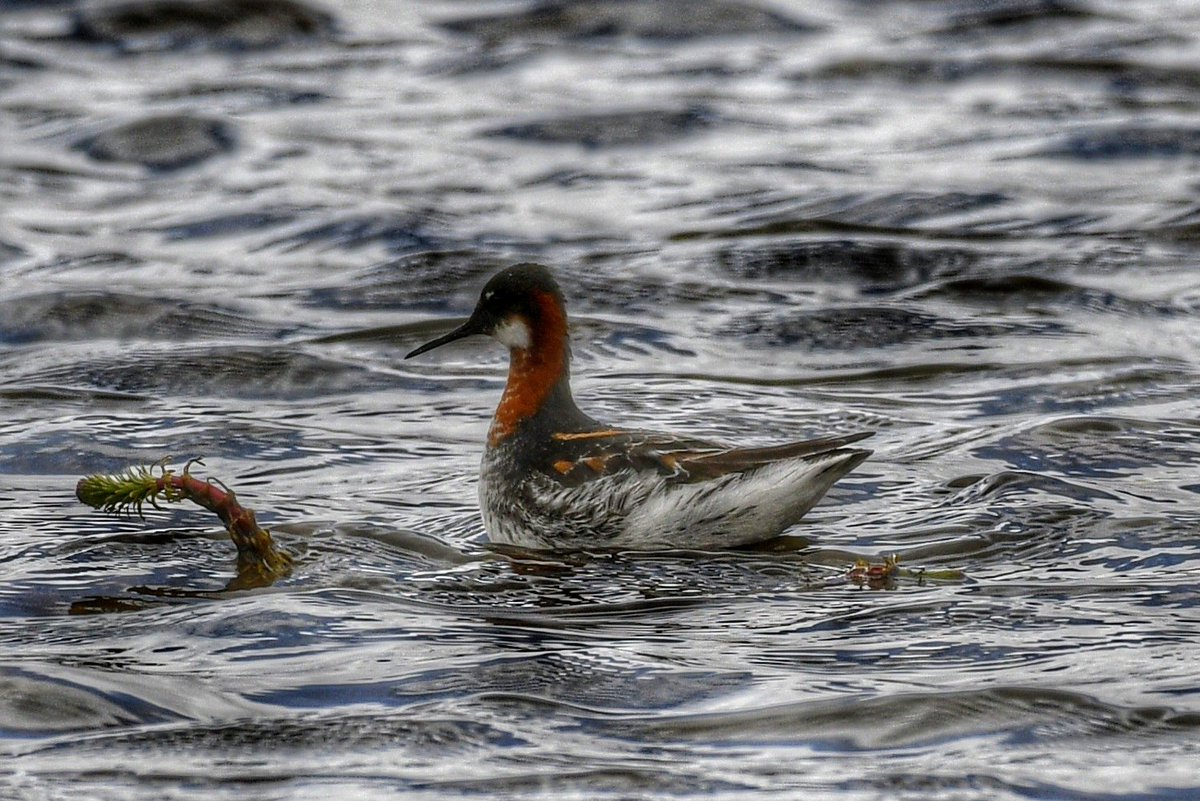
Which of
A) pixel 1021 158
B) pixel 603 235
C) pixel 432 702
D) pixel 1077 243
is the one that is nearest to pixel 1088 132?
pixel 1021 158

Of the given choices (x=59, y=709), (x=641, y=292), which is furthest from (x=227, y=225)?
(x=59, y=709)

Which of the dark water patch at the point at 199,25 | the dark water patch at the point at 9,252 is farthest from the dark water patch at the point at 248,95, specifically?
the dark water patch at the point at 9,252

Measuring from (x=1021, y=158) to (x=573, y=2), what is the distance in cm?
673

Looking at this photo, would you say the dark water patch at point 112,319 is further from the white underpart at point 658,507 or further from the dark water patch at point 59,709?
the dark water patch at point 59,709

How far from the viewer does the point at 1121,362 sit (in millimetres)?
10562

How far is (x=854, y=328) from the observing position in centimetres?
1152

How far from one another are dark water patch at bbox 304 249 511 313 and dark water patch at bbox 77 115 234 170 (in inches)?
138

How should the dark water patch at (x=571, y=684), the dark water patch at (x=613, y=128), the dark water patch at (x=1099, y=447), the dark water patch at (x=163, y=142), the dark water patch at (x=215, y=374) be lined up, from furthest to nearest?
the dark water patch at (x=613, y=128)
the dark water patch at (x=163, y=142)
the dark water patch at (x=215, y=374)
the dark water patch at (x=1099, y=447)
the dark water patch at (x=571, y=684)

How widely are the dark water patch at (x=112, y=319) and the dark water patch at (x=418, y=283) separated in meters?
0.73

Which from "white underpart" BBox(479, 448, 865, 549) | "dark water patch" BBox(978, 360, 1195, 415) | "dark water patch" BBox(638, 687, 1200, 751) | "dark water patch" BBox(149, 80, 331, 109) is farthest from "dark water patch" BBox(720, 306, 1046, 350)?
"dark water patch" BBox(149, 80, 331, 109)

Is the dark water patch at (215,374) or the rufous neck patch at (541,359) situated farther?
the dark water patch at (215,374)

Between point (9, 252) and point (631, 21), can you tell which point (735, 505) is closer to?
point (9, 252)

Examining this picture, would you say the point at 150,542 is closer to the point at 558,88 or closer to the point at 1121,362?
the point at 1121,362

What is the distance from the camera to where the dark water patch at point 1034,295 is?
38.6ft
